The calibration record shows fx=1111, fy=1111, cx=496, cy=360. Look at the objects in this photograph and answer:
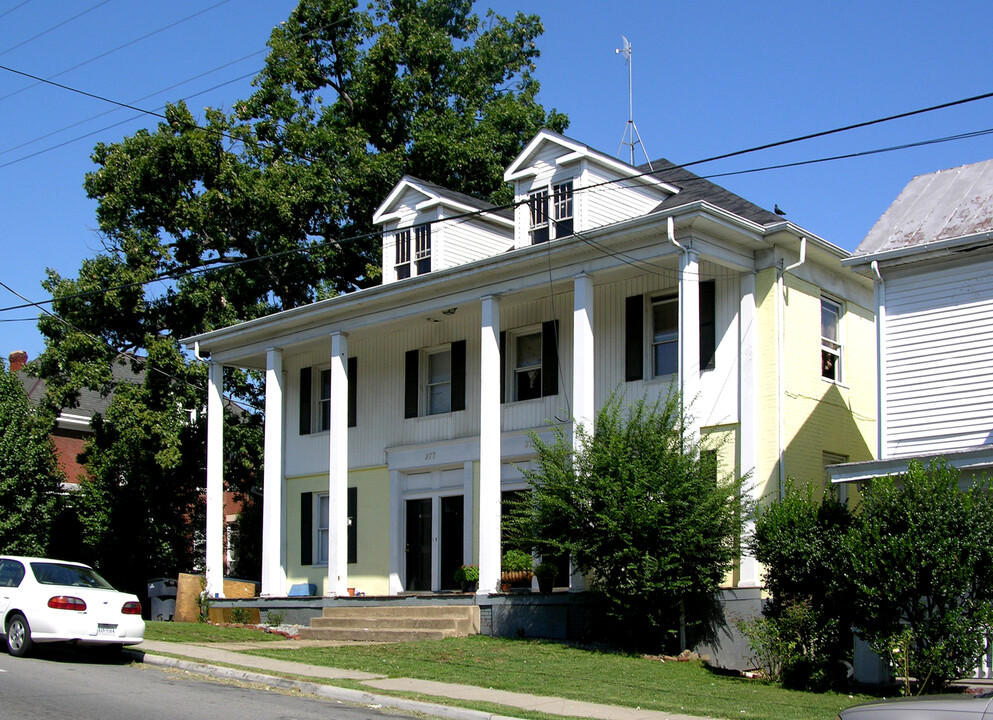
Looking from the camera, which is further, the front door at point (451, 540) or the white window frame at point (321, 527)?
the white window frame at point (321, 527)

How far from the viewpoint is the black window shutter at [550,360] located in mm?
23016

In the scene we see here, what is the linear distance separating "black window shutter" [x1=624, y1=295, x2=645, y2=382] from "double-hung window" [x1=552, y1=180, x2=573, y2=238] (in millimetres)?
1927

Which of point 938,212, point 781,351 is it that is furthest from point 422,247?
point 938,212

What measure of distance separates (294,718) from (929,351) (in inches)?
465

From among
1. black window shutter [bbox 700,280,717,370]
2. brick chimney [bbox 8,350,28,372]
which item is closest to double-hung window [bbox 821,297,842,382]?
black window shutter [bbox 700,280,717,370]

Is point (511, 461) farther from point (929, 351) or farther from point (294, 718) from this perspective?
point (294, 718)

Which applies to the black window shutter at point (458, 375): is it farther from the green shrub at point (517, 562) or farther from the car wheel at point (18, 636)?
the car wheel at point (18, 636)

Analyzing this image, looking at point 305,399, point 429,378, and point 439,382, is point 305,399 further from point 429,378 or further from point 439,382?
point 439,382

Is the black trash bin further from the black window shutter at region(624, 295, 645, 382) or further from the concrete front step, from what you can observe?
the black window shutter at region(624, 295, 645, 382)

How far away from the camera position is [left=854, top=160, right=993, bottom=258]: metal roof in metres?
18.1

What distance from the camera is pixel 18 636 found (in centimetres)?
1598

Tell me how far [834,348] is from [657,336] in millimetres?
3661

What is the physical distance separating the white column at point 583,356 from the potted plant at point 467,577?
3937 mm

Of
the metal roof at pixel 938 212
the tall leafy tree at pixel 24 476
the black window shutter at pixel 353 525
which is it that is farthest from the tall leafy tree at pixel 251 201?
the metal roof at pixel 938 212
